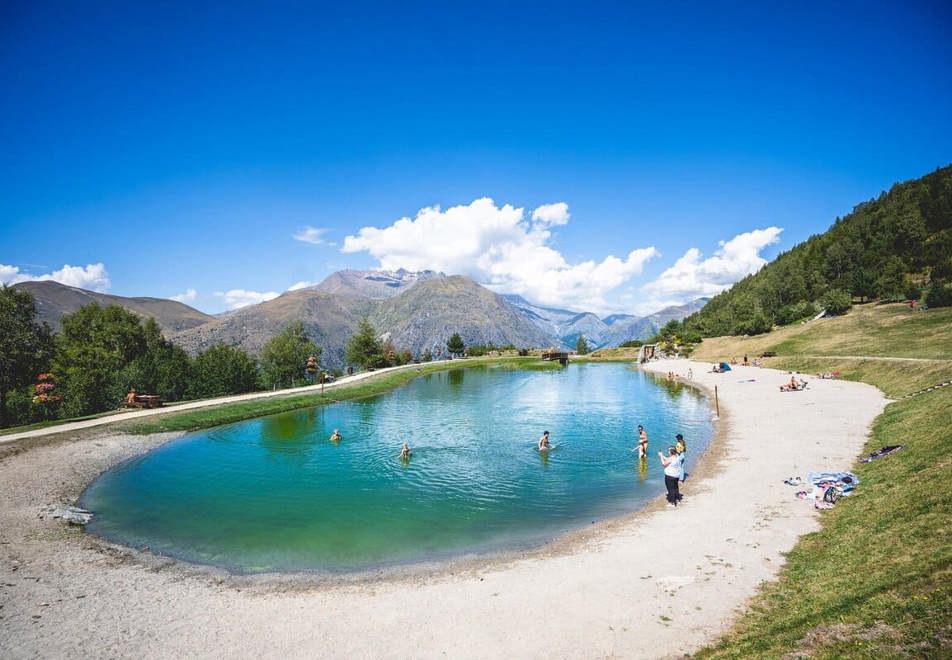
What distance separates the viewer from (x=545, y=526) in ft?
77.5

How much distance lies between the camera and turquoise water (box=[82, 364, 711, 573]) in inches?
888

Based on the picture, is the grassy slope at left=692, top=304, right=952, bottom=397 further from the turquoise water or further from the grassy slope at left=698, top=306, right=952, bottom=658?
the grassy slope at left=698, top=306, right=952, bottom=658

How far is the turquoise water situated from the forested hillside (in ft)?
230

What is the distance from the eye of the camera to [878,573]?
11594 millimetres

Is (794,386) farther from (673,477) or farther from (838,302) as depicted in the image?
(838,302)

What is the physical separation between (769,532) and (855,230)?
16195 cm

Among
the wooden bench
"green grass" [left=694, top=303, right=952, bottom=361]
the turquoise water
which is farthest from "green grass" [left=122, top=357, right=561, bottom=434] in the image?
"green grass" [left=694, top=303, right=952, bottom=361]

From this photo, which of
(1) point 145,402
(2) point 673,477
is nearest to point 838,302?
(2) point 673,477

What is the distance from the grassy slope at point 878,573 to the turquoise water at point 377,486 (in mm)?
10779

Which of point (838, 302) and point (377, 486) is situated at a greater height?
point (838, 302)

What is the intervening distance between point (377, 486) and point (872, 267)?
135 m

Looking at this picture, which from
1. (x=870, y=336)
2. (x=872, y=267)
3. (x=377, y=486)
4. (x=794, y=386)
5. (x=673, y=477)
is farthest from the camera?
(x=872, y=267)

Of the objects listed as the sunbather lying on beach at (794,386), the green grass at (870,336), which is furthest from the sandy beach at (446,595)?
the green grass at (870,336)

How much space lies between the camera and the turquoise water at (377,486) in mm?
22562
